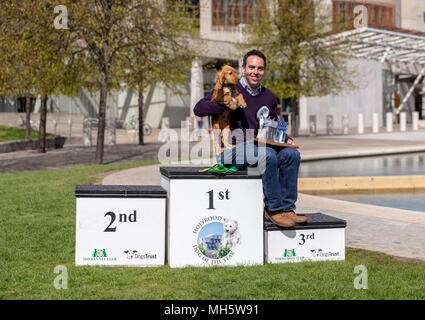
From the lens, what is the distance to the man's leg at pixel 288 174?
6539 millimetres

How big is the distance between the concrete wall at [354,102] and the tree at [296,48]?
1753 centimetres

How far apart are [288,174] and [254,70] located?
3.50 feet

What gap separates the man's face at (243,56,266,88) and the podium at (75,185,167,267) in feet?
4.57

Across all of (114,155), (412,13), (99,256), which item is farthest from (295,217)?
(412,13)

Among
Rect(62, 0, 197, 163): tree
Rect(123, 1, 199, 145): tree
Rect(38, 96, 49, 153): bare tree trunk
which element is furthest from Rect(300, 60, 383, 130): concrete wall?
Rect(62, 0, 197, 163): tree

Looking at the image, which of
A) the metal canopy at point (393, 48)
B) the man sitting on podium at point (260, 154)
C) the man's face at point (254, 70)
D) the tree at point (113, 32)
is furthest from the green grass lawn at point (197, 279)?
the metal canopy at point (393, 48)

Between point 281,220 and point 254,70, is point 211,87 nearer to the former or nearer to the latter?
point 254,70

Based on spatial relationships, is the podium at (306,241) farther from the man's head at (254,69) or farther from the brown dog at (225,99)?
the man's head at (254,69)

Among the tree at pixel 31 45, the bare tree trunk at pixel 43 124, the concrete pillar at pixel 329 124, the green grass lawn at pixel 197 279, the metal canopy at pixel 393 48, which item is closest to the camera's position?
the green grass lawn at pixel 197 279

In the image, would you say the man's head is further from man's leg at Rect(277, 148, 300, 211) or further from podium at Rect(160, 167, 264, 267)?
podium at Rect(160, 167, 264, 267)

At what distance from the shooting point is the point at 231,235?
6434mm

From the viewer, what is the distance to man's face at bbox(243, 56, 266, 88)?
6.68 meters

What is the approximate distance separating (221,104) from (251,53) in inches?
29.3

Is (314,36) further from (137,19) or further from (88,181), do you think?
(88,181)
